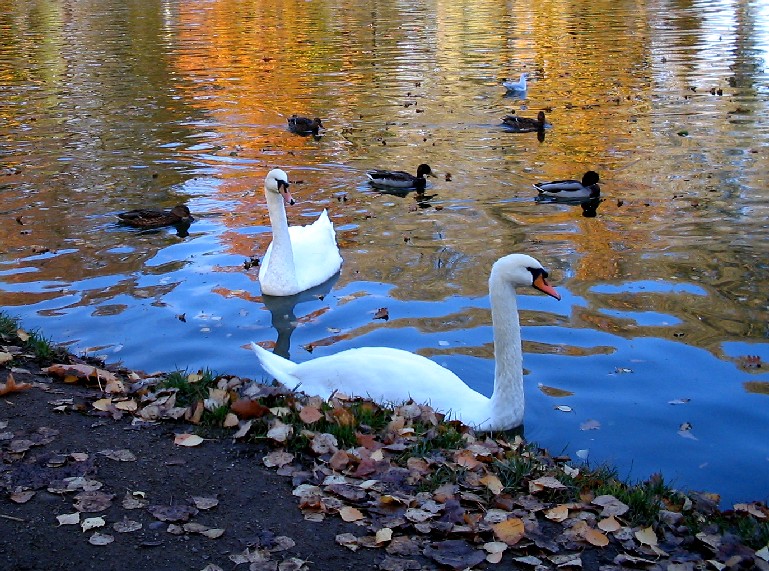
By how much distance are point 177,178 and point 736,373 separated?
11.1m

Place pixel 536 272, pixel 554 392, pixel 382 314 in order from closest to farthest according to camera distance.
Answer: pixel 536 272 < pixel 554 392 < pixel 382 314

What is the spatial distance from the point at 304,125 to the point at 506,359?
1358 cm

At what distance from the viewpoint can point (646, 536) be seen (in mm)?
5672

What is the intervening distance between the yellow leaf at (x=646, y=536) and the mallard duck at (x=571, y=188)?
398 inches

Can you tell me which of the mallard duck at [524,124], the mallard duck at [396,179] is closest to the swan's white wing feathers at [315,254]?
the mallard duck at [396,179]

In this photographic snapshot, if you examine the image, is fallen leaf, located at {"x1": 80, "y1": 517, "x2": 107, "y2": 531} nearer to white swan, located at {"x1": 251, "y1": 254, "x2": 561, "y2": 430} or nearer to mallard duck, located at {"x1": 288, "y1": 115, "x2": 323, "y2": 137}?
white swan, located at {"x1": 251, "y1": 254, "x2": 561, "y2": 430}

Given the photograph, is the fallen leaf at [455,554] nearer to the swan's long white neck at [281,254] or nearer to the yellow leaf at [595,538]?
the yellow leaf at [595,538]

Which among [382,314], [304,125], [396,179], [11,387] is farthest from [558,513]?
[304,125]

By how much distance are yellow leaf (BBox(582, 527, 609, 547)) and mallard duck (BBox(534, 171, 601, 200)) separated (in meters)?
10.2

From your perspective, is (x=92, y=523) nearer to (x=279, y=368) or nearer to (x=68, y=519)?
(x=68, y=519)

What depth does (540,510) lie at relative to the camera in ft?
19.4

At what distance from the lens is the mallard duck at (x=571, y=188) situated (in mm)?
15367

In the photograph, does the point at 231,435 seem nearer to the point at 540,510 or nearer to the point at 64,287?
the point at 540,510

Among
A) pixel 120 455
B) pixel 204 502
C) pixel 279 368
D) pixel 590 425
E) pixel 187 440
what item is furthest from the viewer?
pixel 279 368
